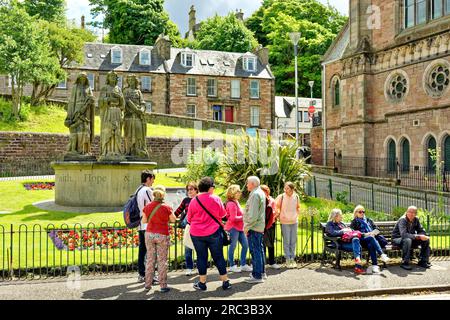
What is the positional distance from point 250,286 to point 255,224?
110 cm

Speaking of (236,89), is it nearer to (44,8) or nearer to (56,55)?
(56,55)

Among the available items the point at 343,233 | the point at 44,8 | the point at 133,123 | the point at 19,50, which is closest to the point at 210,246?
the point at 343,233

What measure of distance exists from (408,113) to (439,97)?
2.07 meters

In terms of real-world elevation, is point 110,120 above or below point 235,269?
above

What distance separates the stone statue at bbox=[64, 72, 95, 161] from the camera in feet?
52.8

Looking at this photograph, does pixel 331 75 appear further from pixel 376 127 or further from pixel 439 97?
pixel 439 97

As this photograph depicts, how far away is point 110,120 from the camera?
15.6 meters

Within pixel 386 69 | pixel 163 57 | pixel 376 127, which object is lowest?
pixel 376 127

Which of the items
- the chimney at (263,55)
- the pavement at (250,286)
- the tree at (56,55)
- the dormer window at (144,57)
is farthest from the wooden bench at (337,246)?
the chimney at (263,55)

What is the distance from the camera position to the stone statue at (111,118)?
15578mm

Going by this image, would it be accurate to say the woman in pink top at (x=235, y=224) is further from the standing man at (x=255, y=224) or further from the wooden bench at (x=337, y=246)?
the wooden bench at (x=337, y=246)

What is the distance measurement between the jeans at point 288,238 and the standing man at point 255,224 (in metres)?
1.51
